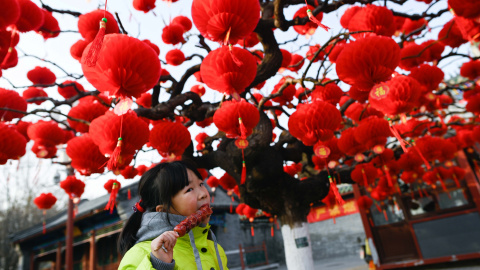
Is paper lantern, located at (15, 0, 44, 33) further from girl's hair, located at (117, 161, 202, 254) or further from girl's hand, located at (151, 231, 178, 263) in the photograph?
girl's hand, located at (151, 231, 178, 263)

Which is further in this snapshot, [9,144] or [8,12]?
[9,144]

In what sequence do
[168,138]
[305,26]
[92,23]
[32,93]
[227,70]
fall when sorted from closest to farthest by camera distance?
[227,70], [92,23], [168,138], [305,26], [32,93]

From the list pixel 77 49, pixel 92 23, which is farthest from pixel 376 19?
pixel 77 49

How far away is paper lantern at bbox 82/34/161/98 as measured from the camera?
1839 millimetres

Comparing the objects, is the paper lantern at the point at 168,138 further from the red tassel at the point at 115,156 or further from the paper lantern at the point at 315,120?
the paper lantern at the point at 315,120

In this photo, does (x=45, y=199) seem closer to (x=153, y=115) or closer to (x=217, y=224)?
(x=153, y=115)

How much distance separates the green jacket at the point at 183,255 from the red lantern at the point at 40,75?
14.3 ft

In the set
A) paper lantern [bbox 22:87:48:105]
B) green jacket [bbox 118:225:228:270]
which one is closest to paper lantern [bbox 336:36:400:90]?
green jacket [bbox 118:225:228:270]

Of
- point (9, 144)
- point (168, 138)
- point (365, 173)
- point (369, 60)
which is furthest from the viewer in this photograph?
point (365, 173)

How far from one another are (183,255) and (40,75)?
455cm

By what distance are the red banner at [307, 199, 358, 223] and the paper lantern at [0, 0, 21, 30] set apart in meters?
15.8

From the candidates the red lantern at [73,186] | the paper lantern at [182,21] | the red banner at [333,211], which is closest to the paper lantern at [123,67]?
the paper lantern at [182,21]

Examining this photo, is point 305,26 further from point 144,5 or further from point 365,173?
point 365,173

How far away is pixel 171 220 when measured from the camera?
159cm
